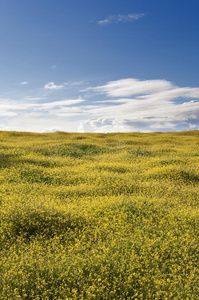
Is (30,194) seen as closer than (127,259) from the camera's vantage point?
No

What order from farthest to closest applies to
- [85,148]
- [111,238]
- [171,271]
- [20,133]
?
[20,133] → [85,148] → [111,238] → [171,271]

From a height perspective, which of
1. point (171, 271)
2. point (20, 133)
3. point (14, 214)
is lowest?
point (171, 271)

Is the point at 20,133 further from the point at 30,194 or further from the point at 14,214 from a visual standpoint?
the point at 14,214

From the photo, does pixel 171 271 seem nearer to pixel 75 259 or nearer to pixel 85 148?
pixel 75 259

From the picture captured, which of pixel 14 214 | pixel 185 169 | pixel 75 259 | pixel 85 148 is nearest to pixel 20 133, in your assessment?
pixel 85 148

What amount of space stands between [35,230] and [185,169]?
12057 millimetres

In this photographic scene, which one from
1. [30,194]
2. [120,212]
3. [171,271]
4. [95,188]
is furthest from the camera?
[95,188]

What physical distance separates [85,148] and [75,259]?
76.8ft

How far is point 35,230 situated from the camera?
852 cm

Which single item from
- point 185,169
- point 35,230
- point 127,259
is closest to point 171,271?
point 127,259

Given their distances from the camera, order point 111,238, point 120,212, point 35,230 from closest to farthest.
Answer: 1. point 111,238
2. point 35,230
3. point 120,212

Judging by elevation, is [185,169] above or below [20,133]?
below

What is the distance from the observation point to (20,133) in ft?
151

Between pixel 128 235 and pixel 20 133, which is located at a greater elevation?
pixel 20 133
